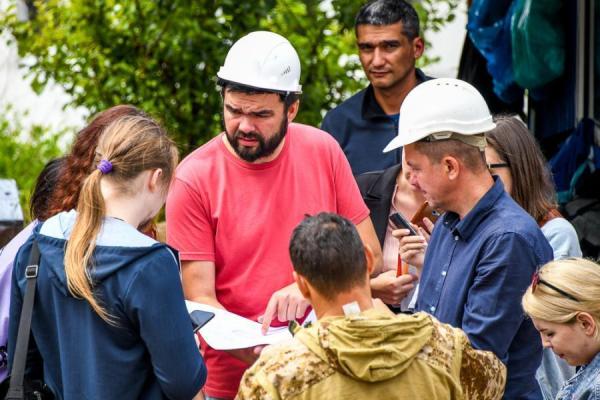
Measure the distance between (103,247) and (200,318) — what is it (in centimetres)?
49

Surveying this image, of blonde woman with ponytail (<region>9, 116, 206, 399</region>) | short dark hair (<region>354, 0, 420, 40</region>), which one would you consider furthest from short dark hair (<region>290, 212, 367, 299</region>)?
short dark hair (<region>354, 0, 420, 40</region>)

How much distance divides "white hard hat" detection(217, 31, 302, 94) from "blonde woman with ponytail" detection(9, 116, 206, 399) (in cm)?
83

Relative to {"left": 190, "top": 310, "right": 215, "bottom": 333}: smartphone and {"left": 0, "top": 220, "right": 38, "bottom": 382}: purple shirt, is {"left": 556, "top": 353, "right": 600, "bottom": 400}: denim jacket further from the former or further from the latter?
{"left": 0, "top": 220, "right": 38, "bottom": 382}: purple shirt

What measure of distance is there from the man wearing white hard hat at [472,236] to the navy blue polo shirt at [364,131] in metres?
1.66

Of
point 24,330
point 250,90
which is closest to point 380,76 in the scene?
point 250,90

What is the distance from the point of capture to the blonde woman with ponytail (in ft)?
11.1

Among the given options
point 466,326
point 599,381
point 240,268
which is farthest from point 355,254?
point 240,268

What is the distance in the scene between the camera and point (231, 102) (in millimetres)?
4418

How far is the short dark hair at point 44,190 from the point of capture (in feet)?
13.8

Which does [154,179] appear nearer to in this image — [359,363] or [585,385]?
[359,363]

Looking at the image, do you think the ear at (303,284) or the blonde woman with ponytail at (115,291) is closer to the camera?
the ear at (303,284)

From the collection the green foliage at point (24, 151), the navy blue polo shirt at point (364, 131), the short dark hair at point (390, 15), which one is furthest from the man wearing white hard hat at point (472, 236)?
the green foliage at point (24, 151)

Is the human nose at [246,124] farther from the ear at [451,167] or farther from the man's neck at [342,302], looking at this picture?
the man's neck at [342,302]

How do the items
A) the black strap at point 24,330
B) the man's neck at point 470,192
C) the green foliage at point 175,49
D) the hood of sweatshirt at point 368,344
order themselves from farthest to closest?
the green foliage at point 175,49 → the man's neck at point 470,192 → the black strap at point 24,330 → the hood of sweatshirt at point 368,344
